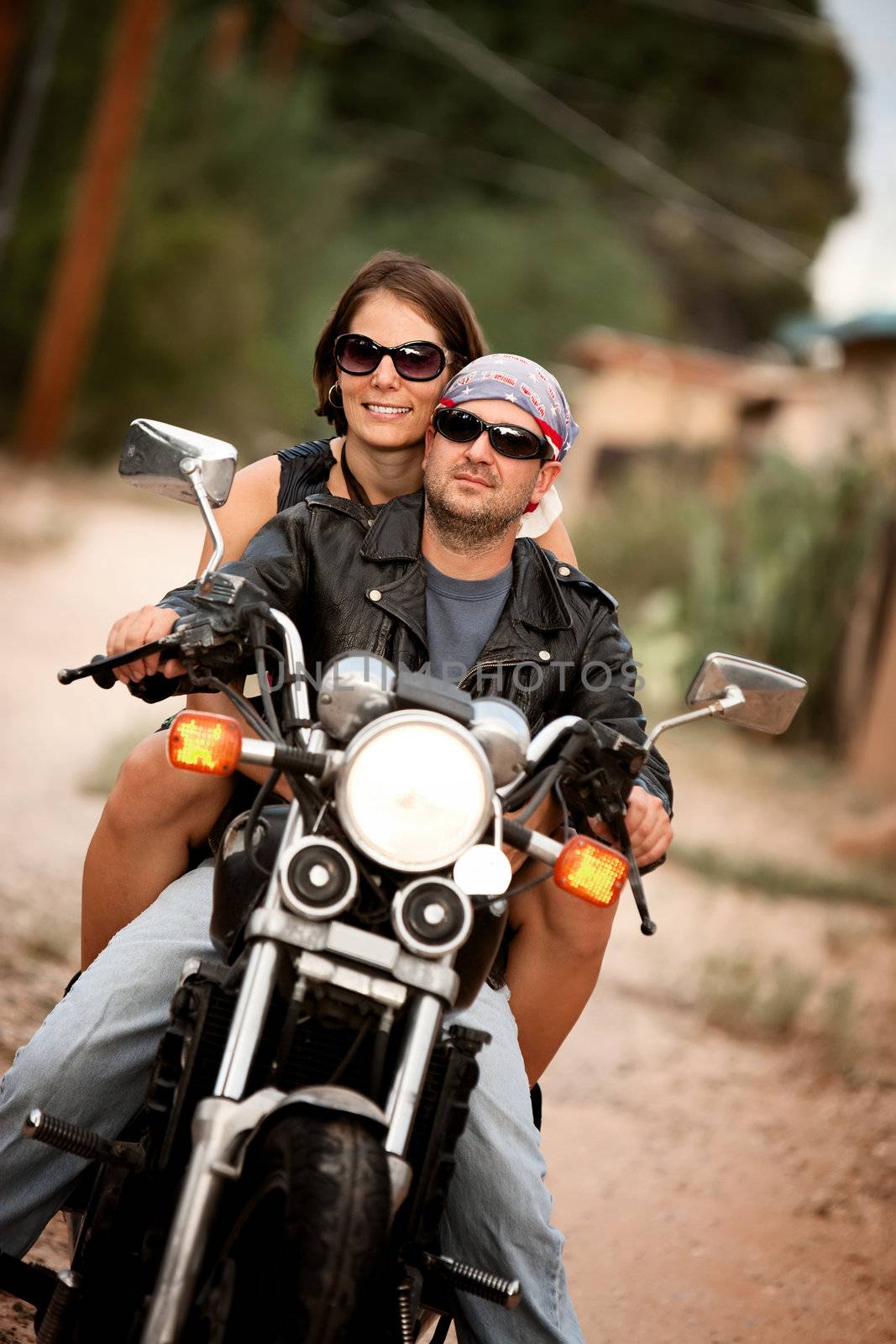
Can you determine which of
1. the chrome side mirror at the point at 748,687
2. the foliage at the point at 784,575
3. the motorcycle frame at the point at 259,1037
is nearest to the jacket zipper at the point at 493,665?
the chrome side mirror at the point at 748,687

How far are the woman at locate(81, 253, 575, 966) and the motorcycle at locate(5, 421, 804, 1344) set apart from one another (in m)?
0.48

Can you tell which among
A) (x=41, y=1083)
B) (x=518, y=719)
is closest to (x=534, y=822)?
(x=518, y=719)

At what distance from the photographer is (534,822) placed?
9.78 ft

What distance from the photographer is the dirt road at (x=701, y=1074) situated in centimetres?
434

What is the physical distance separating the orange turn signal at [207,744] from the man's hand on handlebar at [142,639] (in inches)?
11.1

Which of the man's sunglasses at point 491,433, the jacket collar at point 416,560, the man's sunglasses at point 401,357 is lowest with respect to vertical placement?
the jacket collar at point 416,560

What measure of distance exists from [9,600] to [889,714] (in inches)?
260

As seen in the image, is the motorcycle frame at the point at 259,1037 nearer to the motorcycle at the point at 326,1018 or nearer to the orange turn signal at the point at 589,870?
the motorcycle at the point at 326,1018

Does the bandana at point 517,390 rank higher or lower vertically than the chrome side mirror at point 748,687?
higher

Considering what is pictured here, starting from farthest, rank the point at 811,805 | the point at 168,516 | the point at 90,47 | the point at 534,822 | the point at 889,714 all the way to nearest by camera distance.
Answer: the point at 90,47
the point at 168,516
the point at 889,714
the point at 811,805
the point at 534,822

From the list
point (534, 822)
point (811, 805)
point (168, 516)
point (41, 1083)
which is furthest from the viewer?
point (168, 516)

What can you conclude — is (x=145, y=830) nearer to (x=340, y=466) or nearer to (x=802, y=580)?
(x=340, y=466)

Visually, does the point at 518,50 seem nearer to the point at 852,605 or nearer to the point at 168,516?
the point at 168,516

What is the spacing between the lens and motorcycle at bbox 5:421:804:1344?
217 cm
